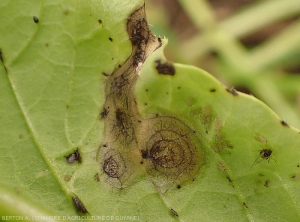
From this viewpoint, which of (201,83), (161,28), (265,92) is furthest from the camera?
(161,28)

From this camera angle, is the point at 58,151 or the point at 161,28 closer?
the point at 58,151

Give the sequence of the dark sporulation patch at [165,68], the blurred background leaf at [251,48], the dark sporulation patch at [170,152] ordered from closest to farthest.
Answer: the dark sporulation patch at [165,68]
the dark sporulation patch at [170,152]
the blurred background leaf at [251,48]

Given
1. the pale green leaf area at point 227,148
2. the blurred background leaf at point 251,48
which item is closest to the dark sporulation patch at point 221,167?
the pale green leaf area at point 227,148

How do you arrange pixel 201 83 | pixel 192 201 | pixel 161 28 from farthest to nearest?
1. pixel 161 28
2. pixel 192 201
3. pixel 201 83

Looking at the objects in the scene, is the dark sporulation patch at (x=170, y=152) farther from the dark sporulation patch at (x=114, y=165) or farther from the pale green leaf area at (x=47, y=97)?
the pale green leaf area at (x=47, y=97)

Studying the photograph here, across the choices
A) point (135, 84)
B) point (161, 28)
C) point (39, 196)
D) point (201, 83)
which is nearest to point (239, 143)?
point (201, 83)

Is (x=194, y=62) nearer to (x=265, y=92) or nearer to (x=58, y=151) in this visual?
(x=265, y=92)
